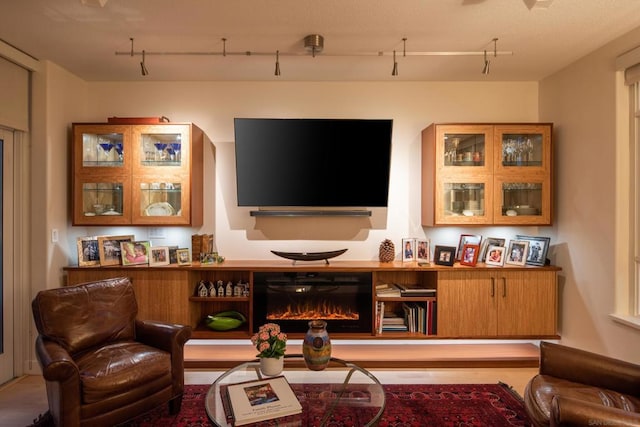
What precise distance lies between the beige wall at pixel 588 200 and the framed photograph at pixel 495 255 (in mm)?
553

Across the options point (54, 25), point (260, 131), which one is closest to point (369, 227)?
point (260, 131)

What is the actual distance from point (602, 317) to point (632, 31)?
2.14m

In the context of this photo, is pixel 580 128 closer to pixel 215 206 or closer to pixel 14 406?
pixel 215 206

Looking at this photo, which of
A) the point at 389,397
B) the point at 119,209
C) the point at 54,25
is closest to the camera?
the point at 54,25

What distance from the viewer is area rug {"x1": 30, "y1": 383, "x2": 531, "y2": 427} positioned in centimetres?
243

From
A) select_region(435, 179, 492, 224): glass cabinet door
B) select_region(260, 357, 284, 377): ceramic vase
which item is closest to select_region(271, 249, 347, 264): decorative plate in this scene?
select_region(435, 179, 492, 224): glass cabinet door

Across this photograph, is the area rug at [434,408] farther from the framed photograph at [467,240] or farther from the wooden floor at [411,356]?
the framed photograph at [467,240]

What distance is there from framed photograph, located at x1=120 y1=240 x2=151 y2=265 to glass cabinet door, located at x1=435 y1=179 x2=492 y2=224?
267 cm

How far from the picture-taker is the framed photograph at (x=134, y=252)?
10.8 ft

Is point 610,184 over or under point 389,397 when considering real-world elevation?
over

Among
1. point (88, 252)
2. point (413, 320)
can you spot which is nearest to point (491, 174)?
point (413, 320)

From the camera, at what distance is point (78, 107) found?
11.8ft

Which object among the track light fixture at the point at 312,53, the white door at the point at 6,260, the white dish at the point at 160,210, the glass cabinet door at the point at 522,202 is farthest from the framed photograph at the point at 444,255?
the white door at the point at 6,260

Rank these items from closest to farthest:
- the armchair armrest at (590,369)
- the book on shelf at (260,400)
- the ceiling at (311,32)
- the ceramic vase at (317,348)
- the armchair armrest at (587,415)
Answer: the armchair armrest at (587,415) → the book on shelf at (260,400) → the armchair armrest at (590,369) → the ceramic vase at (317,348) → the ceiling at (311,32)
